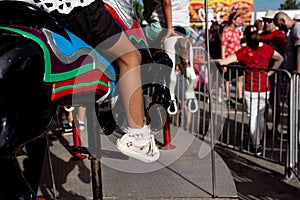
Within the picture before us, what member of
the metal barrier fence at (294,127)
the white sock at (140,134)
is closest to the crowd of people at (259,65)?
the metal barrier fence at (294,127)

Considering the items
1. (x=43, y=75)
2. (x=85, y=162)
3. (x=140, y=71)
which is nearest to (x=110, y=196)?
(x=85, y=162)

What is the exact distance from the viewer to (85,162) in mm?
4773

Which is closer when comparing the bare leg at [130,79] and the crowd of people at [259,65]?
the bare leg at [130,79]

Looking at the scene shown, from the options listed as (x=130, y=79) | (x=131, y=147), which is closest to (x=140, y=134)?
(x=131, y=147)

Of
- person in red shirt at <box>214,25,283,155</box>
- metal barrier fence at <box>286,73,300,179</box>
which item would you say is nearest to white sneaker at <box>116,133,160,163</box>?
metal barrier fence at <box>286,73,300,179</box>

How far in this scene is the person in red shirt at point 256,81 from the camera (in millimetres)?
5535

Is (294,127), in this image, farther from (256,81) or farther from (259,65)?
(259,65)

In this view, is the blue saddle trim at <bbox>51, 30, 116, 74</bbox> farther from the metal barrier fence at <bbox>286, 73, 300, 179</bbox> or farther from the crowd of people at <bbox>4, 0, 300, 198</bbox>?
the metal barrier fence at <bbox>286, 73, 300, 179</bbox>

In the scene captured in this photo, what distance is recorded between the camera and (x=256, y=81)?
5605 millimetres

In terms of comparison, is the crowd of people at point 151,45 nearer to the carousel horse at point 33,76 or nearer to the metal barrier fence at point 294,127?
the carousel horse at point 33,76

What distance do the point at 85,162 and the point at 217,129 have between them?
2.59 m

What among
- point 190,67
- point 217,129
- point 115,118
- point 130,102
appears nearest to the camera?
point 130,102

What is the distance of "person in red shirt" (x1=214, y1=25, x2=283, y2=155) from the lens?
5.54 m

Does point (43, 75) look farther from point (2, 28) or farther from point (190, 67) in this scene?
point (190, 67)
